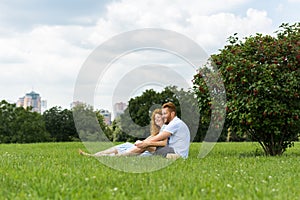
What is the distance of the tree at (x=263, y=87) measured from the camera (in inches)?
450

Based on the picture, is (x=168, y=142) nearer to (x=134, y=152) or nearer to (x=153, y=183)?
(x=134, y=152)

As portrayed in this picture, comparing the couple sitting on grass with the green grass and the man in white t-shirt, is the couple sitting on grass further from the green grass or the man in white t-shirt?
the green grass

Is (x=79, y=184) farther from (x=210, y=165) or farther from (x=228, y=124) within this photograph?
(x=228, y=124)

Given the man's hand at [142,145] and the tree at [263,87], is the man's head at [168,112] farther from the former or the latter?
the tree at [263,87]

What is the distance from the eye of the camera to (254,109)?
37.6 feet

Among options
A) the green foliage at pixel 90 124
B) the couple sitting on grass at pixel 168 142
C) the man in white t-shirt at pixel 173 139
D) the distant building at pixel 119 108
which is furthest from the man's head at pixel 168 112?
the green foliage at pixel 90 124

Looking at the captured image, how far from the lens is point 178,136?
10.8m

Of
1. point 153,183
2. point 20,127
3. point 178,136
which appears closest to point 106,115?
point 178,136

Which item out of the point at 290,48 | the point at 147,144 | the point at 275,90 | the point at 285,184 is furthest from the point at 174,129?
the point at 285,184

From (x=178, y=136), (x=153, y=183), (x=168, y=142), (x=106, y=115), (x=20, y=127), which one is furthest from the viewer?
(x=20, y=127)

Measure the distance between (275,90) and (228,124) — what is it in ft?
6.14

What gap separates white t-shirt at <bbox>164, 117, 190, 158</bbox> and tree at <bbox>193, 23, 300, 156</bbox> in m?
1.58

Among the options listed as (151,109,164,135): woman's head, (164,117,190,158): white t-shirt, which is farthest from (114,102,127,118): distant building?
(164,117,190,158): white t-shirt

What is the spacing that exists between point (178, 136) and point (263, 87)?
2.50m
